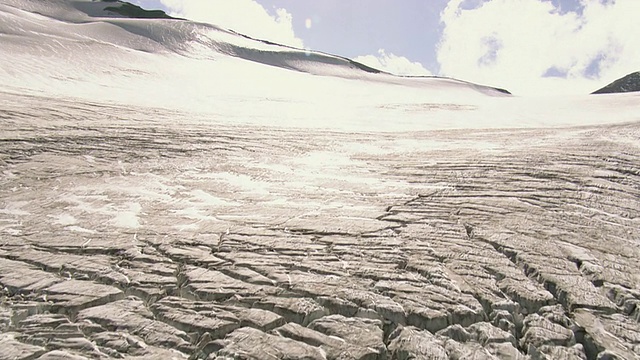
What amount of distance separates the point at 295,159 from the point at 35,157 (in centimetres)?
293

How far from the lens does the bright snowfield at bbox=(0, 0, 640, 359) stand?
209 centimetres

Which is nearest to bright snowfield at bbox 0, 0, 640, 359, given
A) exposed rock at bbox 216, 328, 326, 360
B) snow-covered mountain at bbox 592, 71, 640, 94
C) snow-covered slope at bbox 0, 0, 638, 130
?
exposed rock at bbox 216, 328, 326, 360

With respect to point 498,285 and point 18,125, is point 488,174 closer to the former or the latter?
point 498,285

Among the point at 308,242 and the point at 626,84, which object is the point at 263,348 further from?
the point at 626,84

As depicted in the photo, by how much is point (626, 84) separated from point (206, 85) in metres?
46.5

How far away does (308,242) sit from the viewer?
3.01 m

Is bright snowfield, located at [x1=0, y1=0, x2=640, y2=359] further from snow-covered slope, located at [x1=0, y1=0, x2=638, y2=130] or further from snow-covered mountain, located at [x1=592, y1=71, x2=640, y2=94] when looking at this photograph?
snow-covered mountain, located at [x1=592, y1=71, x2=640, y2=94]

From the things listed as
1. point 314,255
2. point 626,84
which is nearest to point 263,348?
point 314,255

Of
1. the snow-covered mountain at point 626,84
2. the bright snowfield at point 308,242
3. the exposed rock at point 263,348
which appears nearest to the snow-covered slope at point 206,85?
the bright snowfield at point 308,242

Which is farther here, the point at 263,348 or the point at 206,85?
the point at 206,85

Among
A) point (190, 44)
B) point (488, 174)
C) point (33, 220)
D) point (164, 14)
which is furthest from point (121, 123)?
point (164, 14)

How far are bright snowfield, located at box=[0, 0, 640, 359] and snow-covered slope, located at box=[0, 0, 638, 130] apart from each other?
3.62 meters

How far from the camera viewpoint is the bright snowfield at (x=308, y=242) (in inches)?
82.2

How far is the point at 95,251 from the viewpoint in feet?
9.20
